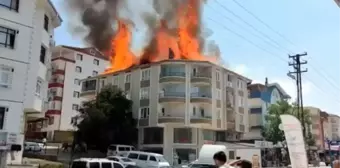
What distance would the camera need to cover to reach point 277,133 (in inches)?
2276

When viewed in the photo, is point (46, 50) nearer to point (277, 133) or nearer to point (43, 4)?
point (43, 4)

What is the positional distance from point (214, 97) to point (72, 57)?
99.5ft

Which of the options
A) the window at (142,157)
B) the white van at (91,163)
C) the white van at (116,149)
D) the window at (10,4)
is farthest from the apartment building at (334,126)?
the window at (10,4)

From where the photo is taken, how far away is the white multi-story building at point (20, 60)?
26.5m

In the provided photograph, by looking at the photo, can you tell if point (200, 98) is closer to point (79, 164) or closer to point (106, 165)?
point (106, 165)

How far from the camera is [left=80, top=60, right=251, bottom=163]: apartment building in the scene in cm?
4834

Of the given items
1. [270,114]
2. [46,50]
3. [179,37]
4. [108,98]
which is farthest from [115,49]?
[46,50]

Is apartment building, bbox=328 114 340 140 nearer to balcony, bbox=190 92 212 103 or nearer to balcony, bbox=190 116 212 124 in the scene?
balcony, bbox=190 92 212 103

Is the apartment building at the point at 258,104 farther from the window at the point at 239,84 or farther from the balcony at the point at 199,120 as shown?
the balcony at the point at 199,120

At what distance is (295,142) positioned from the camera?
1259 centimetres

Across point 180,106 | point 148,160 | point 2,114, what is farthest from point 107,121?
point 2,114

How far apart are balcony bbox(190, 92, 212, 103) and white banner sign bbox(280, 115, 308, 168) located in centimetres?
3637

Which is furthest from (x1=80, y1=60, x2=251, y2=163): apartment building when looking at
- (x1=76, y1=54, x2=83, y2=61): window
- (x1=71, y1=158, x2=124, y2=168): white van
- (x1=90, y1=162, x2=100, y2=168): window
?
(x1=90, y1=162, x2=100, y2=168): window

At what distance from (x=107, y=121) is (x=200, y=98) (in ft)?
39.4
